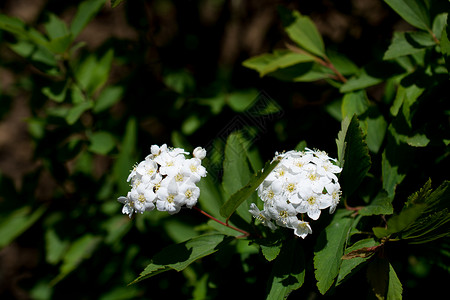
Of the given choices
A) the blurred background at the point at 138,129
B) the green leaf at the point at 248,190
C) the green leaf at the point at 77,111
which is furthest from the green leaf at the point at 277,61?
the green leaf at the point at 77,111

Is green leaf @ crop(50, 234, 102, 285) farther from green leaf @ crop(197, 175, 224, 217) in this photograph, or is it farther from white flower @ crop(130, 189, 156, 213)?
white flower @ crop(130, 189, 156, 213)

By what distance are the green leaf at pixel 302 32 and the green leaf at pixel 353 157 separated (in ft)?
2.54

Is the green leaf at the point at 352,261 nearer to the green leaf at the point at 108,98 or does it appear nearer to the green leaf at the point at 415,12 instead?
the green leaf at the point at 415,12

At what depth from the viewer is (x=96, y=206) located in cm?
264

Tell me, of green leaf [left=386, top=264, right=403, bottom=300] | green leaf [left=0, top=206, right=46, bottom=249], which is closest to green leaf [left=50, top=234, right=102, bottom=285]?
green leaf [left=0, top=206, right=46, bottom=249]

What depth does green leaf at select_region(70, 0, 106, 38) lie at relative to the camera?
2.26 meters

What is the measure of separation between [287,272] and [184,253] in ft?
1.34

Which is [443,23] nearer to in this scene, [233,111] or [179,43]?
[233,111]

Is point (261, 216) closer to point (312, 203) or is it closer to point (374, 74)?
point (312, 203)

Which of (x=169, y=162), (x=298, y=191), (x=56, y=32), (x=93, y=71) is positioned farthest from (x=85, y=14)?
(x=298, y=191)

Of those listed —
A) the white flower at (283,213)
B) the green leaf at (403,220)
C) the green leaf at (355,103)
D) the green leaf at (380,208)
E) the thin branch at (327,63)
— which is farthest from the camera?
the thin branch at (327,63)

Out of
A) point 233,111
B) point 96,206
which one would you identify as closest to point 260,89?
point 233,111

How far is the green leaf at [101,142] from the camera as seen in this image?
2453 millimetres

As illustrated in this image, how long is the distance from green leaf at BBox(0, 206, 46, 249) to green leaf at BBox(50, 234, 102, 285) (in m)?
0.38
